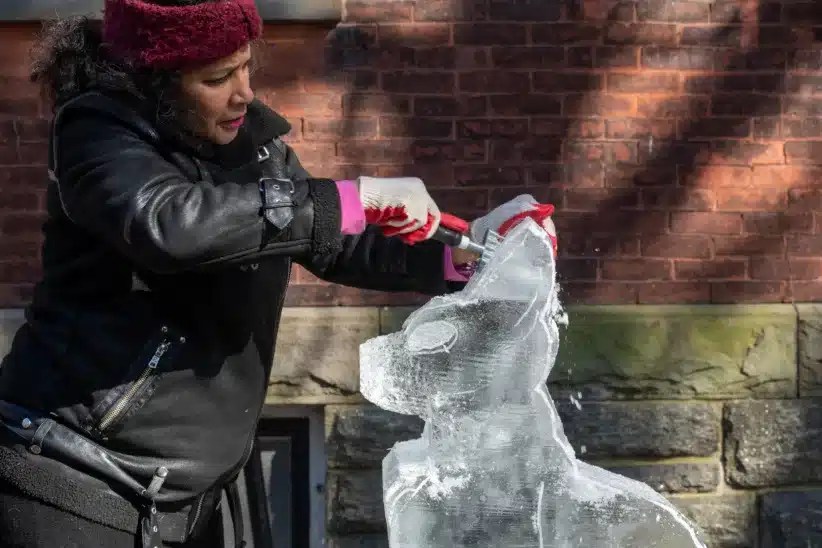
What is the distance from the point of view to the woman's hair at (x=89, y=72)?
7.11 ft

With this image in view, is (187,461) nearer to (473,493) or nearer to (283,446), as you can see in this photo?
(473,493)

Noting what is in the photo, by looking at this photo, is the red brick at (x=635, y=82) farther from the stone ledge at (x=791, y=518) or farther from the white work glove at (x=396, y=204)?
the white work glove at (x=396, y=204)

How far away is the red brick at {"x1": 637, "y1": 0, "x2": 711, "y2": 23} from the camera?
13.4 ft

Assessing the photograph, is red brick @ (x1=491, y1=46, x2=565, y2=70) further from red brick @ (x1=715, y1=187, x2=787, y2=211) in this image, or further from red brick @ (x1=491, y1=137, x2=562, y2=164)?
red brick @ (x1=715, y1=187, x2=787, y2=211)

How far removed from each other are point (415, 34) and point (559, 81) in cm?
52

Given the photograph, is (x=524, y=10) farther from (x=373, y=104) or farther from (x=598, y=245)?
(x=598, y=245)

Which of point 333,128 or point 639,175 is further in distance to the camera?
point 639,175

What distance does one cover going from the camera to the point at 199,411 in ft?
7.53

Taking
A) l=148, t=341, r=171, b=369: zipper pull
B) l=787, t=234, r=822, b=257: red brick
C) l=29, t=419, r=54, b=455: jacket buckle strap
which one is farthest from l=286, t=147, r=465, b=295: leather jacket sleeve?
l=787, t=234, r=822, b=257: red brick

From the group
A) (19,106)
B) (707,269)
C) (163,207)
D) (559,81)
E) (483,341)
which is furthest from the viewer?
(707,269)

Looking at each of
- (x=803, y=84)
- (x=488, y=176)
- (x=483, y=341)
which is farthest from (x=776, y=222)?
(x=483, y=341)

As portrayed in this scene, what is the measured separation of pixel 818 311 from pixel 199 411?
262 centimetres

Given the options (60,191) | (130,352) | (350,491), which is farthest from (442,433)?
(350,491)

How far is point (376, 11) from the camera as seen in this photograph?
13.0 ft
